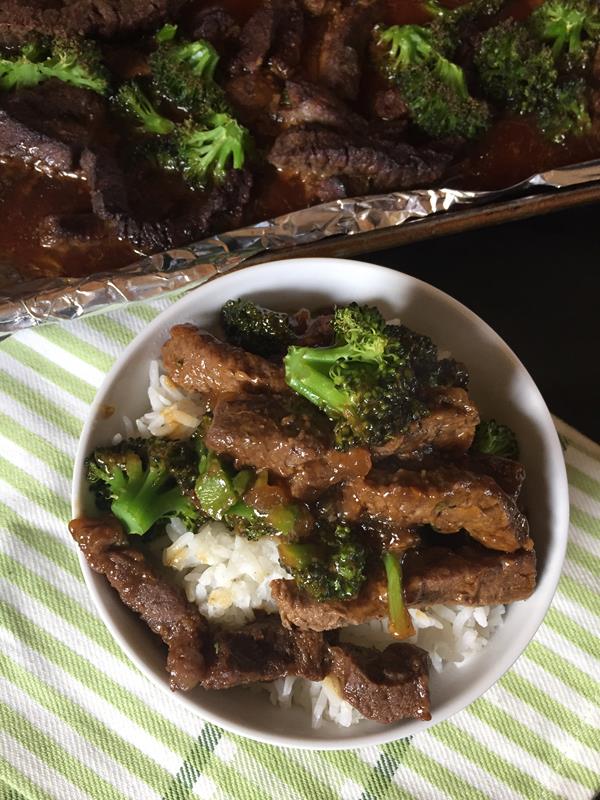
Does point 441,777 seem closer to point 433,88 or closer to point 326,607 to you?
point 326,607

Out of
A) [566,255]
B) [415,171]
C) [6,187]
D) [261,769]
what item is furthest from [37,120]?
[261,769]

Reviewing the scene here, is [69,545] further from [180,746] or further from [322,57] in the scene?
[322,57]

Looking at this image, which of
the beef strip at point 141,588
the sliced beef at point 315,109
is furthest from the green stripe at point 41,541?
the sliced beef at point 315,109

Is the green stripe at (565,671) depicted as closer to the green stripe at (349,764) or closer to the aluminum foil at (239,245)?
the green stripe at (349,764)

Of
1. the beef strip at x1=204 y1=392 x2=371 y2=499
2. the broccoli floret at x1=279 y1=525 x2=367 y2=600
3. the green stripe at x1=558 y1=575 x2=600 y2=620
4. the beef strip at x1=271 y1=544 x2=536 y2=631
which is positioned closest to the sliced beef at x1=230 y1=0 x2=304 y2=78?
the beef strip at x1=204 y1=392 x2=371 y2=499

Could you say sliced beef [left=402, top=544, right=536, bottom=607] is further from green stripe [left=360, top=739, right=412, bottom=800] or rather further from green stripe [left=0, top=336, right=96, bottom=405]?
green stripe [left=0, top=336, right=96, bottom=405]

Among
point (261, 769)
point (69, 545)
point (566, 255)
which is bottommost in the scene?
point (261, 769)

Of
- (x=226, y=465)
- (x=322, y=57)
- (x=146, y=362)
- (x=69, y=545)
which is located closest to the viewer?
(x=226, y=465)
